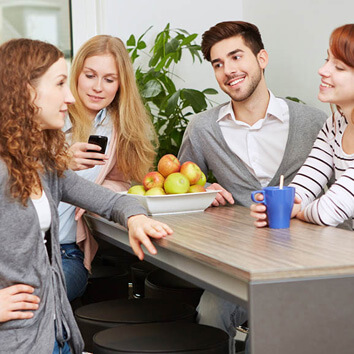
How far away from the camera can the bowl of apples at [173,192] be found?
84.2 inches

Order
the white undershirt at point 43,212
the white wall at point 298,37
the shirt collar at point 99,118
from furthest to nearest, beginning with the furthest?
the white wall at point 298,37 → the shirt collar at point 99,118 → the white undershirt at point 43,212

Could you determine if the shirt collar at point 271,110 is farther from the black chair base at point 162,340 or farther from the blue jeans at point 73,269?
the black chair base at point 162,340

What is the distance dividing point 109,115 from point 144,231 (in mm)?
1173

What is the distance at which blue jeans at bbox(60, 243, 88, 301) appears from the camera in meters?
2.43

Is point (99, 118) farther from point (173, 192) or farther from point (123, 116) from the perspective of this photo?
point (173, 192)

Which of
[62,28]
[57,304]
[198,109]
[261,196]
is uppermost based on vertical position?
[62,28]

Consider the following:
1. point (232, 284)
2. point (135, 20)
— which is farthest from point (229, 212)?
point (135, 20)

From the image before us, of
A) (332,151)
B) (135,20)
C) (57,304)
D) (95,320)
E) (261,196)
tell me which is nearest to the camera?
(57,304)

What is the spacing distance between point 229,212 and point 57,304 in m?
0.75

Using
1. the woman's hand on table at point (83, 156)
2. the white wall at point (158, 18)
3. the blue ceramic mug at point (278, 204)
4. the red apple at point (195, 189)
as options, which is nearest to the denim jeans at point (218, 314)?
the red apple at point (195, 189)

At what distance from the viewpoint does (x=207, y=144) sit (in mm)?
2719

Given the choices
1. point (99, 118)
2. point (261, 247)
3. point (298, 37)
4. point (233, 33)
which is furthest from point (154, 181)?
point (298, 37)

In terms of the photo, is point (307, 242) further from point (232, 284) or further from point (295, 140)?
point (295, 140)

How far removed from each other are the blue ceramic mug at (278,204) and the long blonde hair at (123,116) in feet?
3.25
